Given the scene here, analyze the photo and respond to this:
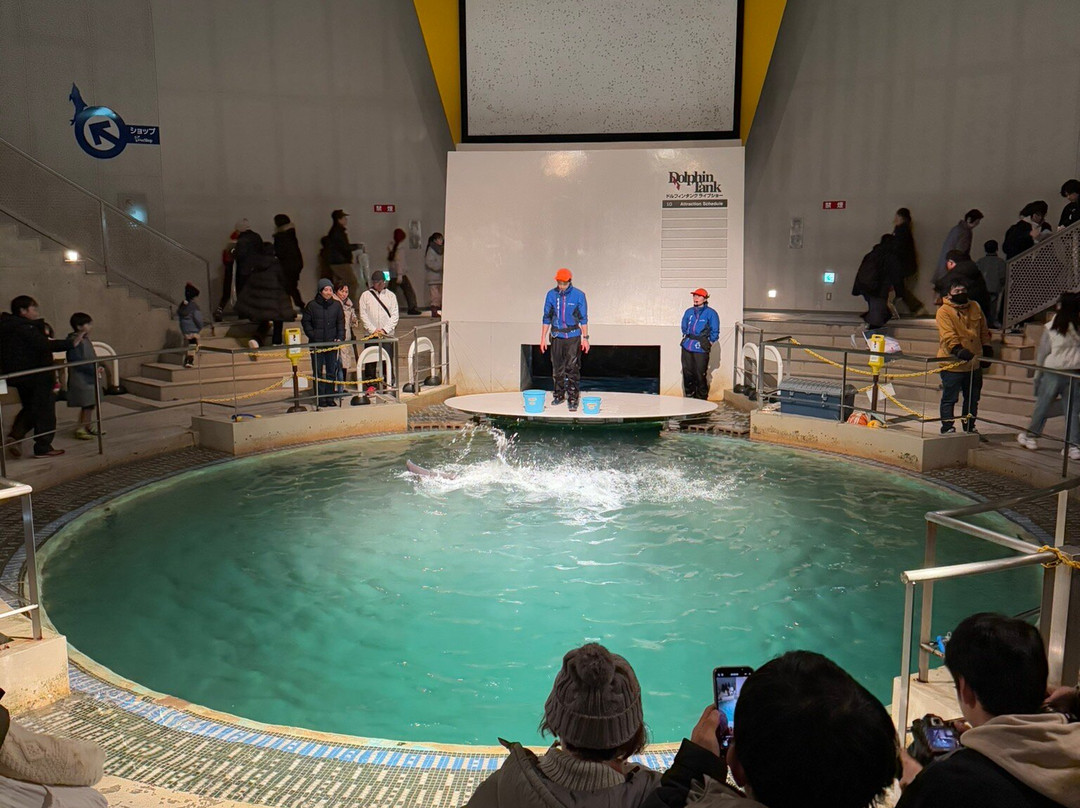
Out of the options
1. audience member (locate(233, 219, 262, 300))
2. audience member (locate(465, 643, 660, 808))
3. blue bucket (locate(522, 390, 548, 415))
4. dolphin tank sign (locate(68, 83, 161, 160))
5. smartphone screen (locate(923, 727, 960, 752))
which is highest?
dolphin tank sign (locate(68, 83, 161, 160))

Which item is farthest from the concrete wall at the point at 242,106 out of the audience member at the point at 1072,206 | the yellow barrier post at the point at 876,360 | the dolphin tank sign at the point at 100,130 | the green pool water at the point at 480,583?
the audience member at the point at 1072,206

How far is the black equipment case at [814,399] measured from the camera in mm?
10203

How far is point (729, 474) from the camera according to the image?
9219 mm

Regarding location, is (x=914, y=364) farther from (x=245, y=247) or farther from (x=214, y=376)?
(x=214, y=376)

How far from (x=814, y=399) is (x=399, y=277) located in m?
8.93

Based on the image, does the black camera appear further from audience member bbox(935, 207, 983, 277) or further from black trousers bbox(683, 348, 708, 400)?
audience member bbox(935, 207, 983, 277)

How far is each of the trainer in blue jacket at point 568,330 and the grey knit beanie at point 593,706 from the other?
31.2 ft

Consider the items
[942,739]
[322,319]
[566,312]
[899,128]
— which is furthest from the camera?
[899,128]

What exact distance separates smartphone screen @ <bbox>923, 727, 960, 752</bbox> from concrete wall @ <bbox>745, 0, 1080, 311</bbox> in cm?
1330

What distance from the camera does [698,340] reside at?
1232cm

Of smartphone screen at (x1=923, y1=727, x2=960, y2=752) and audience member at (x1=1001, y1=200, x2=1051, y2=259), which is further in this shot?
audience member at (x1=1001, y1=200, x2=1051, y2=259)

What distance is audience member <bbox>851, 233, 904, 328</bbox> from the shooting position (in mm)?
13641

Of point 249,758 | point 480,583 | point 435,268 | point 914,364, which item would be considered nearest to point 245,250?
point 435,268

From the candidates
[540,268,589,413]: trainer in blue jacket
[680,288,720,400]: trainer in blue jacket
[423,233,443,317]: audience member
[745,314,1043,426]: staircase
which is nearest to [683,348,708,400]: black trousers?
[680,288,720,400]: trainer in blue jacket
